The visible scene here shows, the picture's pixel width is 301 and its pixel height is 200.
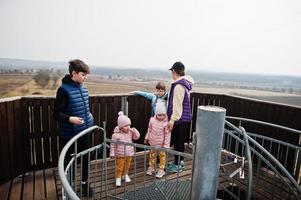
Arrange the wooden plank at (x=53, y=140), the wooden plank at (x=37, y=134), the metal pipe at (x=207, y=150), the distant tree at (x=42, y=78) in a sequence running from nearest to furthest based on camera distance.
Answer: the metal pipe at (x=207, y=150) → the wooden plank at (x=37, y=134) → the wooden plank at (x=53, y=140) → the distant tree at (x=42, y=78)

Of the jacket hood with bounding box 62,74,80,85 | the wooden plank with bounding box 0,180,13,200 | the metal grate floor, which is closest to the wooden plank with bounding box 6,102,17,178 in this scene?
the wooden plank with bounding box 0,180,13,200

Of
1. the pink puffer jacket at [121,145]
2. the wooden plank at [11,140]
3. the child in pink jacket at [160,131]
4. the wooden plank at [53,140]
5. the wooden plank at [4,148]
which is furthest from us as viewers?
the wooden plank at [53,140]

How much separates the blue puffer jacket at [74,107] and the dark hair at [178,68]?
1391mm

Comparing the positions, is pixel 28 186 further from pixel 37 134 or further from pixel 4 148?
pixel 37 134

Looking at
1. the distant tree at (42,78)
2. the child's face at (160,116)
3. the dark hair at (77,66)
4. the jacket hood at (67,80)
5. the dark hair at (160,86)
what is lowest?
the child's face at (160,116)

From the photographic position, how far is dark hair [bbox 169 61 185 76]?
142 inches

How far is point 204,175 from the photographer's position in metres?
1.87

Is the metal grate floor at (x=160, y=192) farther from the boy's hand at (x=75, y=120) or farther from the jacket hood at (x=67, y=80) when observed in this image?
the jacket hood at (x=67, y=80)

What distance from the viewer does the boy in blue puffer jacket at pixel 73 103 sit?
2.77m

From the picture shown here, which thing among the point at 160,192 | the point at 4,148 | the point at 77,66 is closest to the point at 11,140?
the point at 4,148

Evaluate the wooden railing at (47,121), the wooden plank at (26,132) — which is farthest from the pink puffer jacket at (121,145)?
the wooden plank at (26,132)

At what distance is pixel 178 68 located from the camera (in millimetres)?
3613

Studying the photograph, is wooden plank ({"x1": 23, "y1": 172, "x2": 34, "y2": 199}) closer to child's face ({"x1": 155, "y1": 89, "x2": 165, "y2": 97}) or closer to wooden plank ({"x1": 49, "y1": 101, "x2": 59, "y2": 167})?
wooden plank ({"x1": 49, "y1": 101, "x2": 59, "y2": 167})

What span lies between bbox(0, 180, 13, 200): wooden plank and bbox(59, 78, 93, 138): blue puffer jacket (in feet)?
4.28
